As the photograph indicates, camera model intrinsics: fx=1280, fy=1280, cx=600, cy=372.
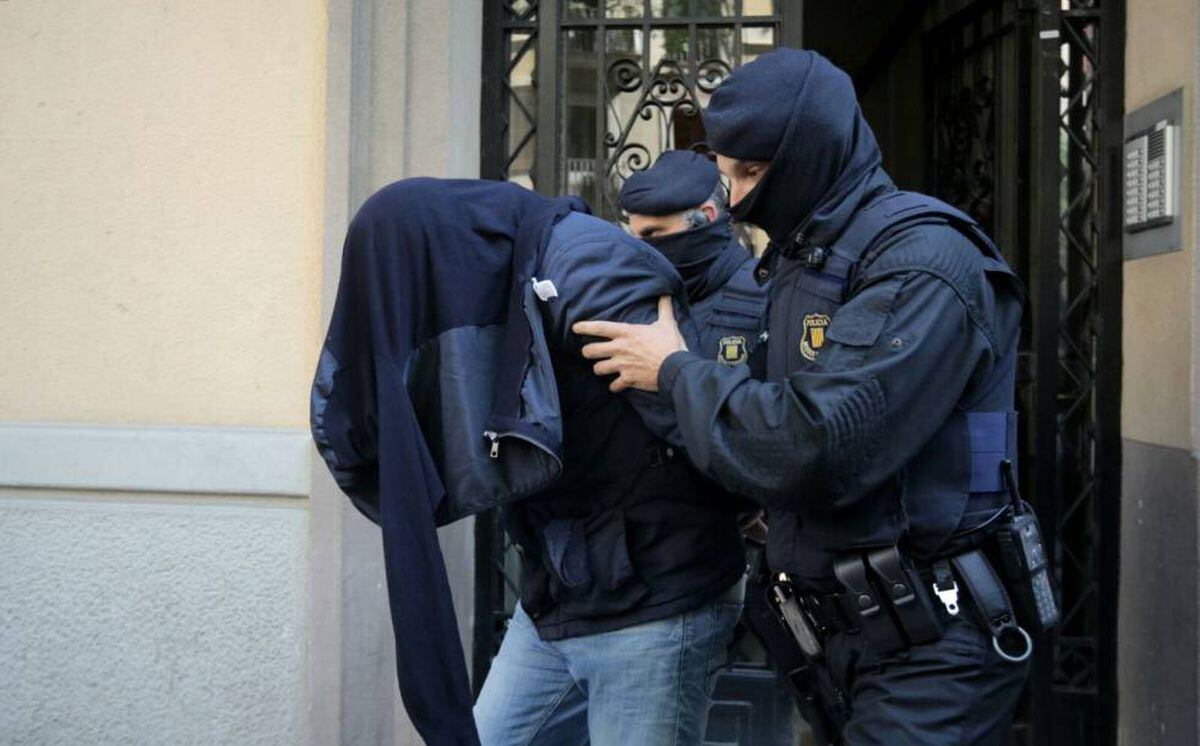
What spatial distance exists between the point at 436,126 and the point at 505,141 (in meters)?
0.44

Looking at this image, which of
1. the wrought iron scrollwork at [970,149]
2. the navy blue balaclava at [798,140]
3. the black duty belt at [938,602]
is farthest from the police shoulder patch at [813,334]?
the wrought iron scrollwork at [970,149]

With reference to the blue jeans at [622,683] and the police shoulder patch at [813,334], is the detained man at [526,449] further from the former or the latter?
the police shoulder patch at [813,334]

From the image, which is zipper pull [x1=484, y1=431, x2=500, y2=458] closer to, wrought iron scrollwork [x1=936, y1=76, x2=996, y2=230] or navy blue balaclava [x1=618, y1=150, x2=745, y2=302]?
navy blue balaclava [x1=618, y1=150, x2=745, y2=302]

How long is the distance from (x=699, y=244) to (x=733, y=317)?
9.8 inches

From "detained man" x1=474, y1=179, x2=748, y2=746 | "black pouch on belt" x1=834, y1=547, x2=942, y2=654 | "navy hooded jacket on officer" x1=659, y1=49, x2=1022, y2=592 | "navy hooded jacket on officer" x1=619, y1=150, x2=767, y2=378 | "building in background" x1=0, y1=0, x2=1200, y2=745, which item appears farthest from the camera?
"building in background" x1=0, y1=0, x2=1200, y2=745

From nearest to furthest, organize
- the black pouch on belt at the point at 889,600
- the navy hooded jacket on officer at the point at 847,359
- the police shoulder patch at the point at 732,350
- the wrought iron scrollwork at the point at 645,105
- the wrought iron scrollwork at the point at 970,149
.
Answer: the navy hooded jacket on officer at the point at 847,359 < the black pouch on belt at the point at 889,600 < the police shoulder patch at the point at 732,350 < the wrought iron scrollwork at the point at 645,105 < the wrought iron scrollwork at the point at 970,149

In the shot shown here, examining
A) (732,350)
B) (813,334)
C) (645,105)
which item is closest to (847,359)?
(813,334)

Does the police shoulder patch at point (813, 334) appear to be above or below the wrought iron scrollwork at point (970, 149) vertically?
below

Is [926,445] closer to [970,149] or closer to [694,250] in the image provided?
[694,250]

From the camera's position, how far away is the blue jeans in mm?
2344

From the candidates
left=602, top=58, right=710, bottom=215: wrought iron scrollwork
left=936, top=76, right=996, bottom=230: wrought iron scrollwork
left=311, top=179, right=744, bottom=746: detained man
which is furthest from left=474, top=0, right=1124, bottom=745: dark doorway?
left=311, top=179, right=744, bottom=746: detained man

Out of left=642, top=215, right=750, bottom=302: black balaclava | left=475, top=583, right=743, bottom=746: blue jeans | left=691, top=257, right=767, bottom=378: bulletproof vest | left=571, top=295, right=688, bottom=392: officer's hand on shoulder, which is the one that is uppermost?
left=642, top=215, right=750, bottom=302: black balaclava

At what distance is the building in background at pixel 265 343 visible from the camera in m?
3.99

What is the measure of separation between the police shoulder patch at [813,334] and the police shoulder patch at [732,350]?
2.29 feet
